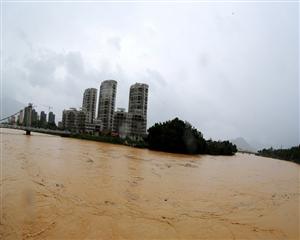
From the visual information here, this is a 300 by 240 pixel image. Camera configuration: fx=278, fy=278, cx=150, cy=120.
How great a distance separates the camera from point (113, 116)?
75.8 metres

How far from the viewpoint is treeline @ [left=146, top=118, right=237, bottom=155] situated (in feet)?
135

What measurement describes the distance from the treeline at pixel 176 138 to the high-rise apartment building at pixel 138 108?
26831 mm

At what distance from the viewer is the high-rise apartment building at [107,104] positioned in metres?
79.9

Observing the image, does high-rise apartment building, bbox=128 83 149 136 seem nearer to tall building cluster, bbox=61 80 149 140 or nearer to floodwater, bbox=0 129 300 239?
tall building cluster, bbox=61 80 149 140

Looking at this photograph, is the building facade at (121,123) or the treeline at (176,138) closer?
the treeline at (176,138)

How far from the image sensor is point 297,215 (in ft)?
26.7

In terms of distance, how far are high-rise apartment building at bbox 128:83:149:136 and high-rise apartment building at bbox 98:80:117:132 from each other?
5.83 meters

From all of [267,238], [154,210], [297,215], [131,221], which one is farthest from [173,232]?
[297,215]

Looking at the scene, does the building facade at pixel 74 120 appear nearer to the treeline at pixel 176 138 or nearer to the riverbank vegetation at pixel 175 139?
the riverbank vegetation at pixel 175 139

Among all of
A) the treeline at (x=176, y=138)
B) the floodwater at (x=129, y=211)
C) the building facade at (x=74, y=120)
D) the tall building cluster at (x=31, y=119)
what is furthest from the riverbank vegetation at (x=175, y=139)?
→ the tall building cluster at (x=31, y=119)

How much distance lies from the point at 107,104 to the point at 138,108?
1089cm

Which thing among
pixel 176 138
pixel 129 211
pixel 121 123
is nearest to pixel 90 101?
pixel 121 123

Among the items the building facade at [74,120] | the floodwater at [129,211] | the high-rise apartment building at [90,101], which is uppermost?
the high-rise apartment building at [90,101]

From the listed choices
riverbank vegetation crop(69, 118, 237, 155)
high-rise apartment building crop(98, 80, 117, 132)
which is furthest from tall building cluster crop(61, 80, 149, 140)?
riverbank vegetation crop(69, 118, 237, 155)
